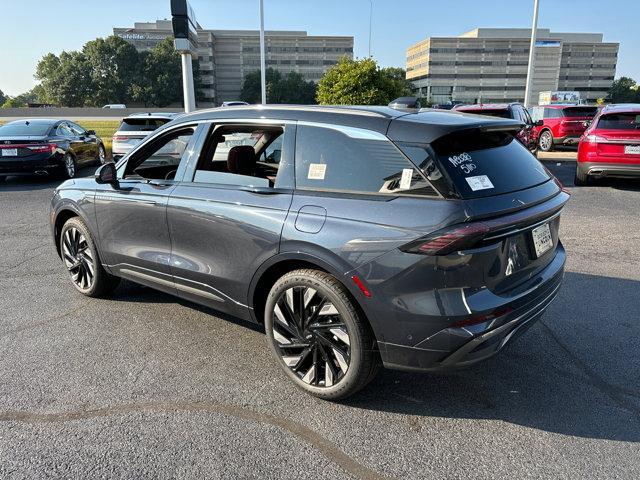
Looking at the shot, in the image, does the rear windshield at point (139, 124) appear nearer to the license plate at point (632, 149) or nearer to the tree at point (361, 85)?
the tree at point (361, 85)

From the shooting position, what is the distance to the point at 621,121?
31.2 feet

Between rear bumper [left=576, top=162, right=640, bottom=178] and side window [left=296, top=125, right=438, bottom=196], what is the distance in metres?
8.65

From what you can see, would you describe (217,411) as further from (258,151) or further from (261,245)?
(258,151)

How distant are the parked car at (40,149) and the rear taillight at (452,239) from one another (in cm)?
1172

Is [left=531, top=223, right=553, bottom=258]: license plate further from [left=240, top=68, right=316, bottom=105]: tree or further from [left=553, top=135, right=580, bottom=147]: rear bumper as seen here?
[left=240, top=68, right=316, bottom=105]: tree

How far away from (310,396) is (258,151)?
214 cm

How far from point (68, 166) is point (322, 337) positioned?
458 inches

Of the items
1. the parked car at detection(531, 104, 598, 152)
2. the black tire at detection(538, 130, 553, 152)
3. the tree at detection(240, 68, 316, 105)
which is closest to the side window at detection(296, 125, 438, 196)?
the parked car at detection(531, 104, 598, 152)

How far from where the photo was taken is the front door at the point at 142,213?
3830 mm

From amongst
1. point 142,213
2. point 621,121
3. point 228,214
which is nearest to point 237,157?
point 228,214

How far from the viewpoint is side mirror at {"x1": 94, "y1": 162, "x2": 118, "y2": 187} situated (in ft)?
13.5

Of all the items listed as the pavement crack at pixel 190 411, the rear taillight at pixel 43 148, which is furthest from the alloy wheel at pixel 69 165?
the pavement crack at pixel 190 411

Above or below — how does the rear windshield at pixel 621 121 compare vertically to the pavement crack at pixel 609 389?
above

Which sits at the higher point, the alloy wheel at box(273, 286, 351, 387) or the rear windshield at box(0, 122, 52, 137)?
the rear windshield at box(0, 122, 52, 137)
